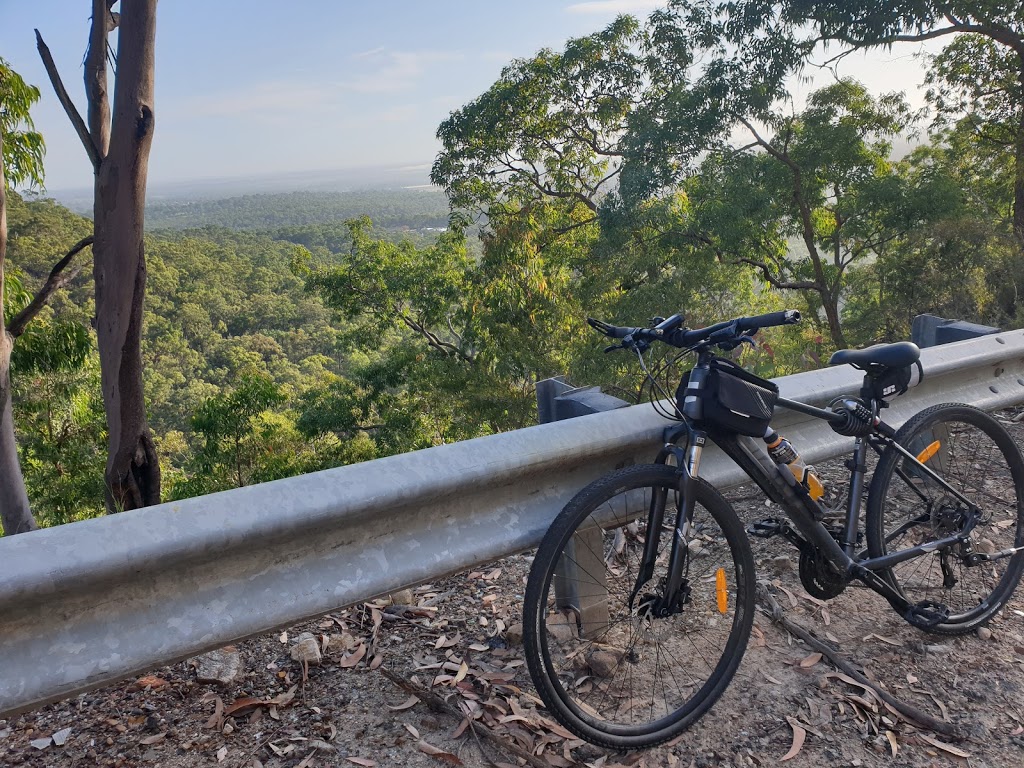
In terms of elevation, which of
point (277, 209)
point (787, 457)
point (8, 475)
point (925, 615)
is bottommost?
point (8, 475)

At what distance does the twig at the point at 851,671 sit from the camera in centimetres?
222

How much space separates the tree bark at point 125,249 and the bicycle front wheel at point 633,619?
6237 mm

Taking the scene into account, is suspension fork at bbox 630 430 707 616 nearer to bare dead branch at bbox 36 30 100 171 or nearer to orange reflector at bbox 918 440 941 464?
orange reflector at bbox 918 440 941 464

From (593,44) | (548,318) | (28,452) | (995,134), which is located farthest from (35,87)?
(995,134)

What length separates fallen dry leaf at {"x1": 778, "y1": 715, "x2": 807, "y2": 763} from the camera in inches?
83.2

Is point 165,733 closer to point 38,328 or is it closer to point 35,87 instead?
point 35,87

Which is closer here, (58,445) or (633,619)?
(633,619)

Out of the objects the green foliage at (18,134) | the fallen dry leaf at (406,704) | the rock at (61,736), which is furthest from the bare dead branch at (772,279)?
the rock at (61,736)

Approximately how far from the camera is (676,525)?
2.19 metres

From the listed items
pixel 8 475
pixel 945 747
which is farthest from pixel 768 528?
pixel 8 475

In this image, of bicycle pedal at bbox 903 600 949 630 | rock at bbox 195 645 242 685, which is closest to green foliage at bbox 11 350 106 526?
rock at bbox 195 645 242 685

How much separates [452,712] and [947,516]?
1.81 metres

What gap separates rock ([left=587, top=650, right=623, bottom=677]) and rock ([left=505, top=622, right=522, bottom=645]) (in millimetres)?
283

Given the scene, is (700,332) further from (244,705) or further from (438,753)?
(244,705)
